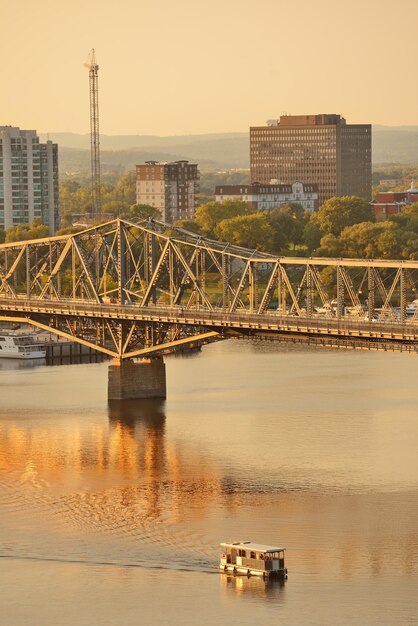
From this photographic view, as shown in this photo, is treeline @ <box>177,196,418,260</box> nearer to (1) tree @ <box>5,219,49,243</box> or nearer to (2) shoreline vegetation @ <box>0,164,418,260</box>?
(2) shoreline vegetation @ <box>0,164,418,260</box>

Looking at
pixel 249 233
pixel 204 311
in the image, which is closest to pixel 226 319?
pixel 204 311

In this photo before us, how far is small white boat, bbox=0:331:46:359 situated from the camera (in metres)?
114

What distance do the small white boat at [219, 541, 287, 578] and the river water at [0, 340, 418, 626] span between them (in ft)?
1.13

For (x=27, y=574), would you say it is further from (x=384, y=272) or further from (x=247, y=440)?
(x=384, y=272)

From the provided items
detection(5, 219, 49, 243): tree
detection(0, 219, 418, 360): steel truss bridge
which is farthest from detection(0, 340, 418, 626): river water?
detection(5, 219, 49, 243): tree

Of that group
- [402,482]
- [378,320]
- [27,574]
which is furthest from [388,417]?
[27,574]

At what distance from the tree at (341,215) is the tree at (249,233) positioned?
853 cm

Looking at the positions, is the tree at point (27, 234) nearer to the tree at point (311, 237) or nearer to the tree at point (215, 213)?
the tree at point (215, 213)

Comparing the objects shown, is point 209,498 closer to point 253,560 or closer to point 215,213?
point 253,560

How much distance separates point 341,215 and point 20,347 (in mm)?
68123

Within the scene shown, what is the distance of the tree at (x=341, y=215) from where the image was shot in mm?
175750

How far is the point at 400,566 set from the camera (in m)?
56.8

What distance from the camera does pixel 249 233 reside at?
6535 inches

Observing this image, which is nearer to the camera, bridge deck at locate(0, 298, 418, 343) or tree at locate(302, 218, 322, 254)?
bridge deck at locate(0, 298, 418, 343)
